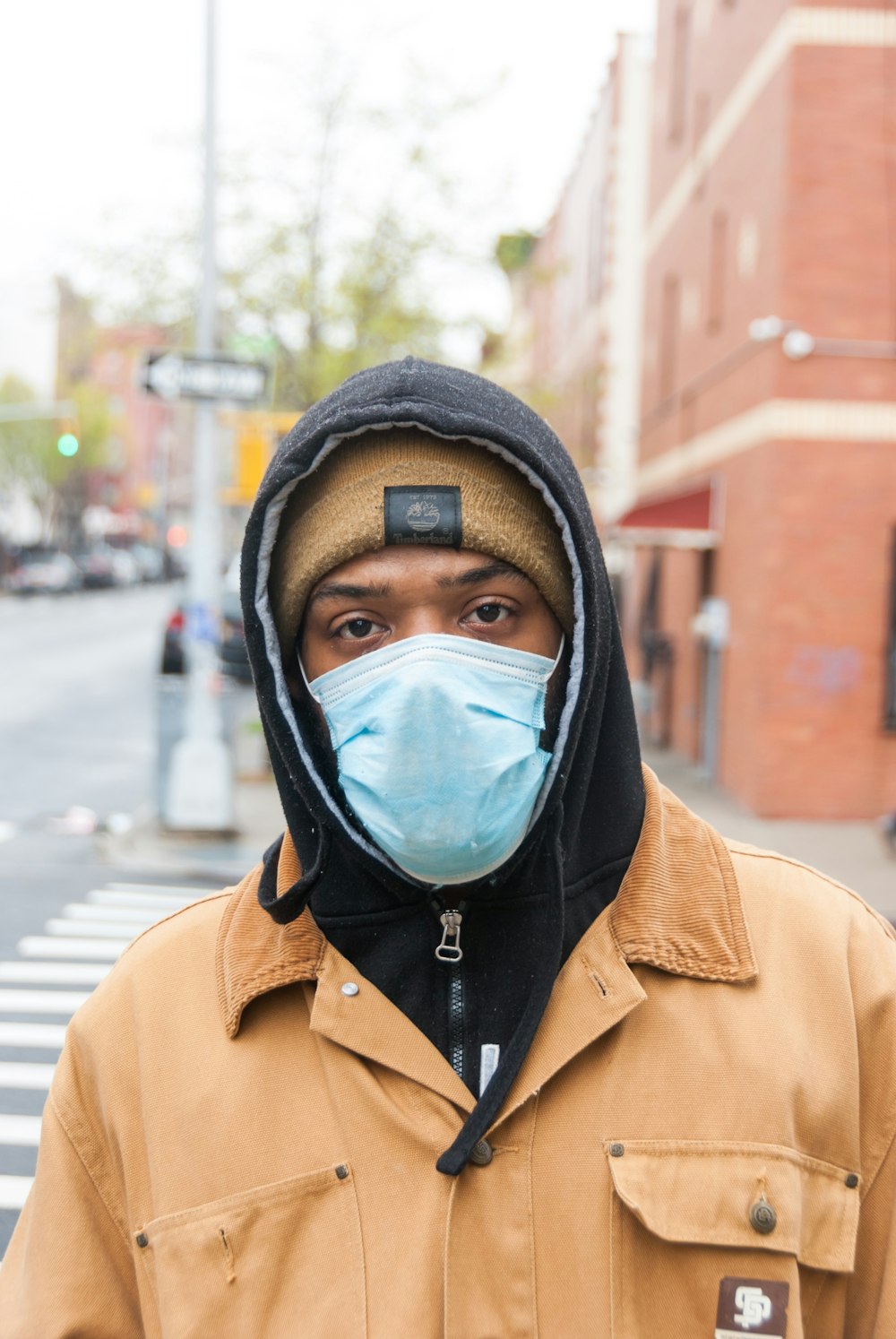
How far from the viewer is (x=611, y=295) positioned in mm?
27453

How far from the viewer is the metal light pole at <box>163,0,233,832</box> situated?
37.6 ft

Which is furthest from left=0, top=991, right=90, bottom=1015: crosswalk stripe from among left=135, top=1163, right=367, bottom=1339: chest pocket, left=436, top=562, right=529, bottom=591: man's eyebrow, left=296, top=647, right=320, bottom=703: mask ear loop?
left=436, top=562, right=529, bottom=591: man's eyebrow

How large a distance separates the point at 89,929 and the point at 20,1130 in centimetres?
317

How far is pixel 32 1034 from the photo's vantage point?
689 centimetres

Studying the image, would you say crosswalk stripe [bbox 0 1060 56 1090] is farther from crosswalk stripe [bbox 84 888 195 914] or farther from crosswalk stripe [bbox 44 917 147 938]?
crosswalk stripe [bbox 84 888 195 914]

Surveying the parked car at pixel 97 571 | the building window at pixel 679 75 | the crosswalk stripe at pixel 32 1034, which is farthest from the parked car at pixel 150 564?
the crosswalk stripe at pixel 32 1034

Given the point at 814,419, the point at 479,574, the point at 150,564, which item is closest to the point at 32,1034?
the point at 479,574

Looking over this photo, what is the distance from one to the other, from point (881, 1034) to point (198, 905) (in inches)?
37.5

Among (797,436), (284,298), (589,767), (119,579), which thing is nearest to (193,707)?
(797,436)

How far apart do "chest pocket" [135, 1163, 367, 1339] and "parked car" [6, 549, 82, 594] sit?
186ft

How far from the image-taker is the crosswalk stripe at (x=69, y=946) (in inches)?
327

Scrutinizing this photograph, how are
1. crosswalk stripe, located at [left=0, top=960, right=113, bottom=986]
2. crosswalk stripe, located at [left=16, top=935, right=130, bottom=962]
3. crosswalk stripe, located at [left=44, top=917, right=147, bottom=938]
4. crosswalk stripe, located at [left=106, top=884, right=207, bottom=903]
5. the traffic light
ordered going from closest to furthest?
crosswalk stripe, located at [left=0, top=960, right=113, bottom=986], crosswalk stripe, located at [left=16, top=935, right=130, bottom=962], crosswalk stripe, located at [left=44, top=917, right=147, bottom=938], crosswalk stripe, located at [left=106, top=884, right=207, bottom=903], the traffic light

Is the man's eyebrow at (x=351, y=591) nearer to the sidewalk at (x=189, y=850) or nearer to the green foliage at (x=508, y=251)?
the sidewalk at (x=189, y=850)

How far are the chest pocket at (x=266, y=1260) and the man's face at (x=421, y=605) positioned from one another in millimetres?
713
